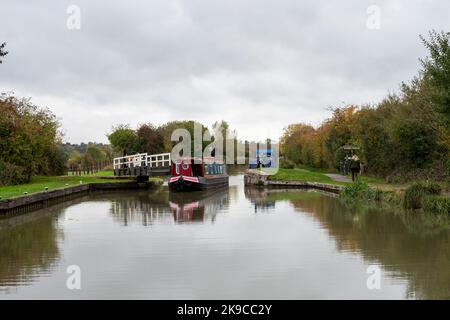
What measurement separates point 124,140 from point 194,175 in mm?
23477

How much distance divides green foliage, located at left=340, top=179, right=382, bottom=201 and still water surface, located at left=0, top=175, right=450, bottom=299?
2.57 metres

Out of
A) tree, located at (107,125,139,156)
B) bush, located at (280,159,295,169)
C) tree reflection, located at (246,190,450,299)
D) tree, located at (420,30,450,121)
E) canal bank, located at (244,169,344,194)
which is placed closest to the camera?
tree reflection, located at (246,190,450,299)

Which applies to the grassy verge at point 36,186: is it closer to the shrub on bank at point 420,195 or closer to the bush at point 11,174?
the bush at point 11,174

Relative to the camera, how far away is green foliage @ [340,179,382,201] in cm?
2019

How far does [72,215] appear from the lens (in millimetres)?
17781

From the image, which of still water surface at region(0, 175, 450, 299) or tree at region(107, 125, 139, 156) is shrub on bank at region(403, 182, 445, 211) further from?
tree at region(107, 125, 139, 156)

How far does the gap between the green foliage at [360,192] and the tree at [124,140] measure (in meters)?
32.8

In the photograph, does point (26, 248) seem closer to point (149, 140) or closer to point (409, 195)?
point (409, 195)

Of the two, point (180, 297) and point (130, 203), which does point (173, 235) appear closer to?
point (180, 297)

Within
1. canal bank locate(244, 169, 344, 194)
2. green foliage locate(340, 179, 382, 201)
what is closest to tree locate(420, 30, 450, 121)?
green foliage locate(340, 179, 382, 201)

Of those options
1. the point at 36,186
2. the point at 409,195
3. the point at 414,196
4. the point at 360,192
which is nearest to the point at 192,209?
the point at 360,192

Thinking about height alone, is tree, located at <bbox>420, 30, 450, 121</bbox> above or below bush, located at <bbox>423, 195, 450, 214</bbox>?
above

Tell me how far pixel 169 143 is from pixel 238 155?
20.1 meters
